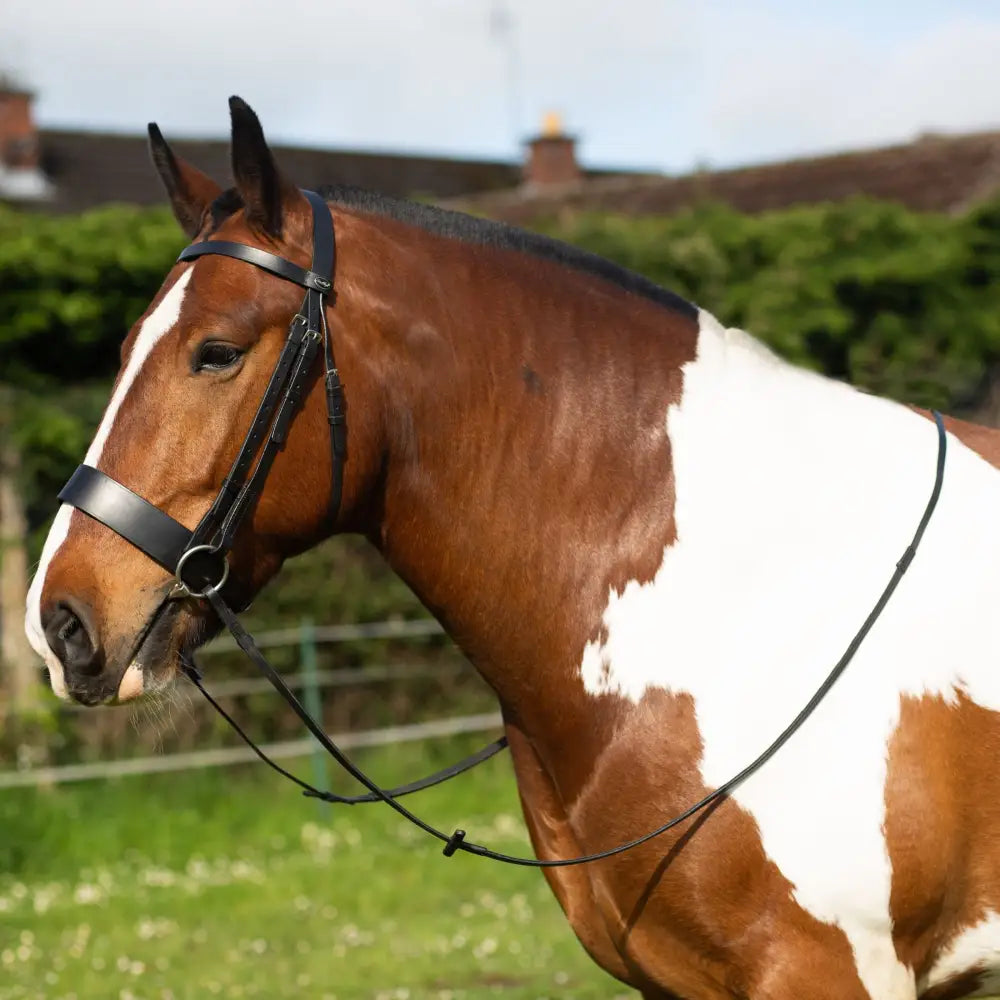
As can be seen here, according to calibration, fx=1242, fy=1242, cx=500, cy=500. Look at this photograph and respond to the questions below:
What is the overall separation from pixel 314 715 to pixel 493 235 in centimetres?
629

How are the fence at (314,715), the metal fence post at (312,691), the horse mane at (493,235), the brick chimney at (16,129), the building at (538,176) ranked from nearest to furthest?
the horse mane at (493,235) < the fence at (314,715) < the metal fence post at (312,691) < the building at (538,176) < the brick chimney at (16,129)

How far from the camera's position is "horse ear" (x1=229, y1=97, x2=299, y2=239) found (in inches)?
97.6

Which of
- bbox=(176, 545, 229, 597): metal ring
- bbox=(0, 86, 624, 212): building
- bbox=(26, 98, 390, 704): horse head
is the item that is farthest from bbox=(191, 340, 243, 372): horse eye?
bbox=(0, 86, 624, 212): building

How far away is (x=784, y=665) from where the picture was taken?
246 centimetres

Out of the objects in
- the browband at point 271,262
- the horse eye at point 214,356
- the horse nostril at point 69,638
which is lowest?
the horse nostril at point 69,638

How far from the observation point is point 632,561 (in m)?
2.61

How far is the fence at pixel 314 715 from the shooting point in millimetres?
7969

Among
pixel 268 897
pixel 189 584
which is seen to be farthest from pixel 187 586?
pixel 268 897

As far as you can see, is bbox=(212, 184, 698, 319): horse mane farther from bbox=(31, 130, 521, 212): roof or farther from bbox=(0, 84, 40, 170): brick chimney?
bbox=(0, 84, 40, 170): brick chimney

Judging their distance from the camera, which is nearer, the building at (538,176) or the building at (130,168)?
the building at (538,176)

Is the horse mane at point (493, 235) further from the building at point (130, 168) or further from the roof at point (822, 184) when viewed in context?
the building at point (130, 168)

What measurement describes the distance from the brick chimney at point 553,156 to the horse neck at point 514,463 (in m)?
→ 16.6

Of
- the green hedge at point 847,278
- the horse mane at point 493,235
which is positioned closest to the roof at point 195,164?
the green hedge at point 847,278

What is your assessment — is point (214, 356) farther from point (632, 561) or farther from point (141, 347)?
point (632, 561)
